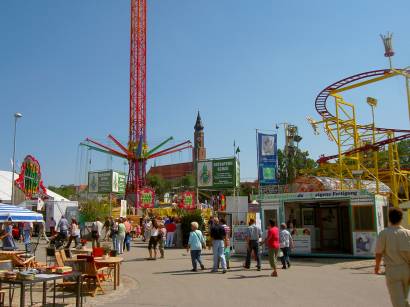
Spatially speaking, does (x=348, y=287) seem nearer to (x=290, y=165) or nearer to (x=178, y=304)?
(x=178, y=304)

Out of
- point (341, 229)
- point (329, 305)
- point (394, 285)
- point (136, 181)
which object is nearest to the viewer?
point (394, 285)

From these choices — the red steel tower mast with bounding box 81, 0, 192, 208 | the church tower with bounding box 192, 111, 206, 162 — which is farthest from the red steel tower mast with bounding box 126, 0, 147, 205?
the church tower with bounding box 192, 111, 206, 162

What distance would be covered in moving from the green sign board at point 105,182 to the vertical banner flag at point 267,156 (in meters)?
23.9

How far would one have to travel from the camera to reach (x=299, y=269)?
15047 millimetres

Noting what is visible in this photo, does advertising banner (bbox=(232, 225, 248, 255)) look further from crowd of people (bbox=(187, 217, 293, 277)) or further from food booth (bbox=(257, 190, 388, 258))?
crowd of people (bbox=(187, 217, 293, 277))

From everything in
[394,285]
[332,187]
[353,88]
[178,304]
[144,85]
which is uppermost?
[144,85]

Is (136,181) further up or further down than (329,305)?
further up

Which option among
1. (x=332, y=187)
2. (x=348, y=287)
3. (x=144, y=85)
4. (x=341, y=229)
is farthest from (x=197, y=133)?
(x=348, y=287)

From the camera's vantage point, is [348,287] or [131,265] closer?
[348,287]

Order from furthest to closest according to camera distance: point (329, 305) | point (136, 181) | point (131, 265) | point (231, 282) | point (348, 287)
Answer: point (136, 181)
point (131, 265)
point (231, 282)
point (348, 287)
point (329, 305)

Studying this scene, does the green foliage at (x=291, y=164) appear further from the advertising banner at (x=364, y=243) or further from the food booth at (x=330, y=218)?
the advertising banner at (x=364, y=243)

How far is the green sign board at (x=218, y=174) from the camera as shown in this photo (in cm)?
3466

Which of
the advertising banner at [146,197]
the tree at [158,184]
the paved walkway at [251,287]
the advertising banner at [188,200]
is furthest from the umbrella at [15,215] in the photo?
the tree at [158,184]

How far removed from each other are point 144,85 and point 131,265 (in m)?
54.3
